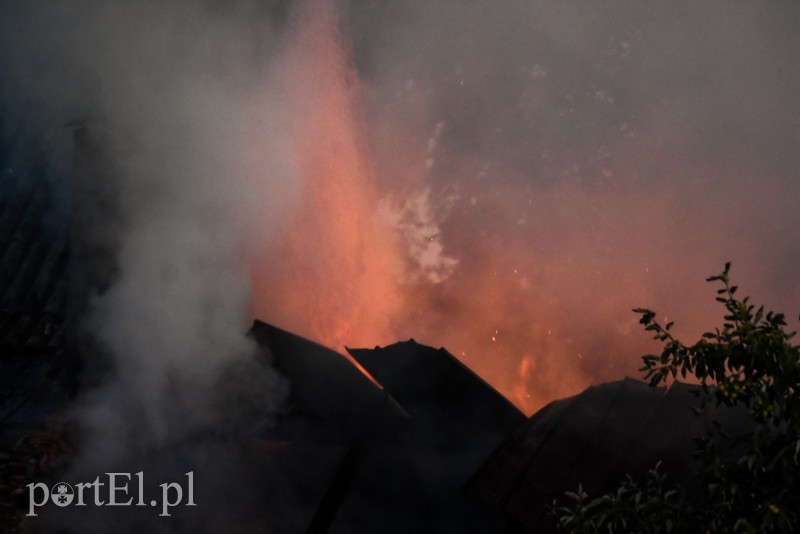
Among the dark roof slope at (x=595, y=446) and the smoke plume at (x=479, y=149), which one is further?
the smoke plume at (x=479, y=149)

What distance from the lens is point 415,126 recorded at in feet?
41.0

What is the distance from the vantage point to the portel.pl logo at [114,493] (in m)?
5.18

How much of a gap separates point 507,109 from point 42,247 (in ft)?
27.8

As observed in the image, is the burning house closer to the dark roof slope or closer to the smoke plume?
the dark roof slope

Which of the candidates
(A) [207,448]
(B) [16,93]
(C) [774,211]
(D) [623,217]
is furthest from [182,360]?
(C) [774,211]

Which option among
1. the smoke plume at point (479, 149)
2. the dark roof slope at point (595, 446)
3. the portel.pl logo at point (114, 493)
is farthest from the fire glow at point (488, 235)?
the dark roof slope at point (595, 446)

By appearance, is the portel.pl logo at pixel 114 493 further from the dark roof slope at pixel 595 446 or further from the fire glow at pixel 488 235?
the fire glow at pixel 488 235

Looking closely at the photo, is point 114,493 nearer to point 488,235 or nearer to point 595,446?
point 595,446

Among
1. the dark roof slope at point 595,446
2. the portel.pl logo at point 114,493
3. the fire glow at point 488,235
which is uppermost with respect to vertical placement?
the fire glow at point 488,235

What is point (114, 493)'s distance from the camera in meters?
5.43

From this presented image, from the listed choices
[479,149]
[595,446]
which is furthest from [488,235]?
[595,446]

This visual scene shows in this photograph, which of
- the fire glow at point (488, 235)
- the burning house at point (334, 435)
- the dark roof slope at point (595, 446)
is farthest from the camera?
the fire glow at point (488, 235)

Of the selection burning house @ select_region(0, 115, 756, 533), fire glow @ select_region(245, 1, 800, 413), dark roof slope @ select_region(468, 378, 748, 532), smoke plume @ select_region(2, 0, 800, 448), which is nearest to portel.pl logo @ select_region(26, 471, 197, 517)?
burning house @ select_region(0, 115, 756, 533)

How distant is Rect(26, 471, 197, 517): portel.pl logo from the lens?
17.0ft
